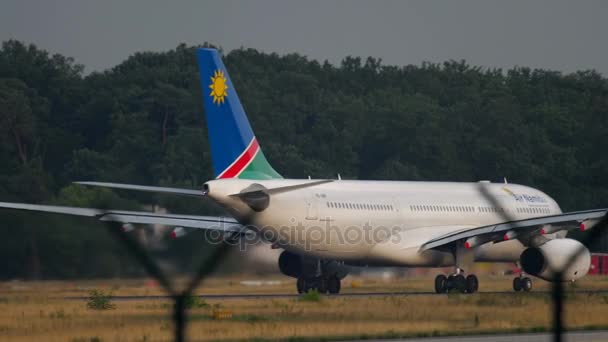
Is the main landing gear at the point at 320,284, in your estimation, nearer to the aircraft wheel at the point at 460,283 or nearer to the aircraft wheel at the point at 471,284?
the aircraft wheel at the point at 460,283

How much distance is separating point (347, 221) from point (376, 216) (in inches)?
61.3

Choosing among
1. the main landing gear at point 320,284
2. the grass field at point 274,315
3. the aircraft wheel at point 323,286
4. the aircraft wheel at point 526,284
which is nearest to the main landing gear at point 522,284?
the aircraft wheel at point 526,284

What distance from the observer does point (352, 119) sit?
8619cm

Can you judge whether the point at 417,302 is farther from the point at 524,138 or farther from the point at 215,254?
the point at 524,138

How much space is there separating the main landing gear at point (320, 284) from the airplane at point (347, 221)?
31mm

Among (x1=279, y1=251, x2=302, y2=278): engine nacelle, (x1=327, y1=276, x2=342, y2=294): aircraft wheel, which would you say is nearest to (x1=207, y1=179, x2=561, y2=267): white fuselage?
(x1=279, y1=251, x2=302, y2=278): engine nacelle

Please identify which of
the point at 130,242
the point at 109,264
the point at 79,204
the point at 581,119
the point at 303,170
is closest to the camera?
the point at 130,242

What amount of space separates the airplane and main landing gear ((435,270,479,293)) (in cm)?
3

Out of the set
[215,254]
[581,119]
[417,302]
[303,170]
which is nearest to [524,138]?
[581,119]

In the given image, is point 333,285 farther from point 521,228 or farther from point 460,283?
point 521,228

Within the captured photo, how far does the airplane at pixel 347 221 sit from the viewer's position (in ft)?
119

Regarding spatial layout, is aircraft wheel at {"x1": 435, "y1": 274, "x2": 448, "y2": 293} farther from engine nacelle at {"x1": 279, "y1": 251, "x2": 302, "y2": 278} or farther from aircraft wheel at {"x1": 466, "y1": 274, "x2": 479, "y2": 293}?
engine nacelle at {"x1": 279, "y1": 251, "x2": 302, "y2": 278}

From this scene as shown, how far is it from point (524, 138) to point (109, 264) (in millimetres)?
61574

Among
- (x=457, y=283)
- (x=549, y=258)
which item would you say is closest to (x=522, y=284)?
(x=457, y=283)
